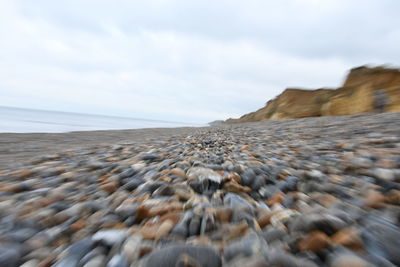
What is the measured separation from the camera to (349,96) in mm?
12938

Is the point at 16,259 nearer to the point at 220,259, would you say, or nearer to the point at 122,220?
the point at 122,220

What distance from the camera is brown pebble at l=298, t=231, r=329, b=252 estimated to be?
0.72 m

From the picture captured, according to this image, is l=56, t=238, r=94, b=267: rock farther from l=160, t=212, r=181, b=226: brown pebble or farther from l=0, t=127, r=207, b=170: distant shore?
l=0, t=127, r=207, b=170: distant shore

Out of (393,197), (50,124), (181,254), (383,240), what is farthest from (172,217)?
(50,124)

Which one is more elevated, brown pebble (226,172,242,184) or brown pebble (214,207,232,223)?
brown pebble (226,172,242,184)

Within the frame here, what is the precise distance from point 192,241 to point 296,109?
18.6m

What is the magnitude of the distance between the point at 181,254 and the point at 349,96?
1596 centimetres

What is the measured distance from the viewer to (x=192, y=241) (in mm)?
839

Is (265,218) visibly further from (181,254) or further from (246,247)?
(181,254)

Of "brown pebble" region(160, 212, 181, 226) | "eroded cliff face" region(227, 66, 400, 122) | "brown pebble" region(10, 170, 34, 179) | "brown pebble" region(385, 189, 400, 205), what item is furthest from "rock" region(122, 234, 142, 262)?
"eroded cliff face" region(227, 66, 400, 122)

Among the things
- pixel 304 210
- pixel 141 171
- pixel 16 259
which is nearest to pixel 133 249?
pixel 16 259

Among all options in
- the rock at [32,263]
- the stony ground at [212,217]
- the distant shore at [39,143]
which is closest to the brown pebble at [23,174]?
the stony ground at [212,217]

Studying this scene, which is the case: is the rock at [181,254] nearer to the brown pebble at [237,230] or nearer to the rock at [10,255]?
the brown pebble at [237,230]

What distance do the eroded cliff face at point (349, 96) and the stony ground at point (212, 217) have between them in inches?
492
